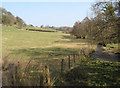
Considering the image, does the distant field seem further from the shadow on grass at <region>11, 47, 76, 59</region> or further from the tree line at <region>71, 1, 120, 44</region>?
the tree line at <region>71, 1, 120, 44</region>

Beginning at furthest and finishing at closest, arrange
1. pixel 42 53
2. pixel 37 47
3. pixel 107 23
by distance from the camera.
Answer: pixel 37 47 → pixel 42 53 → pixel 107 23

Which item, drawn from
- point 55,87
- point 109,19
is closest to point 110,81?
point 55,87

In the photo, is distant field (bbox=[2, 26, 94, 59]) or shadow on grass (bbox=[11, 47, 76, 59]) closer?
shadow on grass (bbox=[11, 47, 76, 59])

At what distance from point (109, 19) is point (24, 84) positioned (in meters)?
10.4

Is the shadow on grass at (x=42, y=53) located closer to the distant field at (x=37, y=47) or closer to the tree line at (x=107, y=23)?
the distant field at (x=37, y=47)

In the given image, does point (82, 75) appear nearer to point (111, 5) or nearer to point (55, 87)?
point (55, 87)

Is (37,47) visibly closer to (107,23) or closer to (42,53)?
(42,53)

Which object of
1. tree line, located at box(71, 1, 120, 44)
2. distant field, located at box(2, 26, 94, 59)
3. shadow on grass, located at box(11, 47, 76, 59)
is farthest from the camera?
distant field, located at box(2, 26, 94, 59)

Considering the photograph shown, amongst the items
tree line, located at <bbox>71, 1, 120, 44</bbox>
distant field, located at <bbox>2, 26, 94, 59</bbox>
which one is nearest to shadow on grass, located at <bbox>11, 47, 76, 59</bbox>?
distant field, located at <bbox>2, 26, 94, 59</bbox>

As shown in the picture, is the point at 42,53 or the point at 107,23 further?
the point at 42,53

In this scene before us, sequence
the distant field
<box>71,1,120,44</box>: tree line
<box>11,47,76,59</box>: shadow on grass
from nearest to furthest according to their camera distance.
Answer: <box>71,1,120,44</box>: tree line, <box>11,47,76,59</box>: shadow on grass, the distant field

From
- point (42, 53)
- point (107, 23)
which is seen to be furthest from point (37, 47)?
point (107, 23)

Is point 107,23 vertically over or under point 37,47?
over

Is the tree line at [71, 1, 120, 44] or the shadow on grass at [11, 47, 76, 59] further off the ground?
the tree line at [71, 1, 120, 44]
